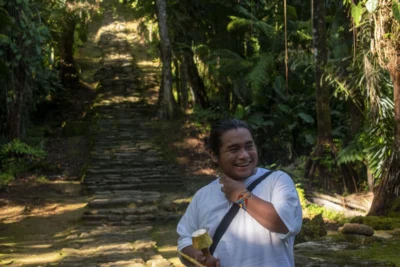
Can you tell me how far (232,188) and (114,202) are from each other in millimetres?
8846

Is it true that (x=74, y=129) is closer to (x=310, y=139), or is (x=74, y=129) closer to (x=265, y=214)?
(x=310, y=139)

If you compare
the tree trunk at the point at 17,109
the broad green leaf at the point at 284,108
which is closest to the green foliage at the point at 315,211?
the broad green leaf at the point at 284,108

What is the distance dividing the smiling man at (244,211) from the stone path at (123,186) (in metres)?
4.54

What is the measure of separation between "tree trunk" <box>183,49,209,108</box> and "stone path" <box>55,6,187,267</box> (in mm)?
1476

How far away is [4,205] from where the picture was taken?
10.8m

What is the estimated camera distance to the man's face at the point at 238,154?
2398 millimetres

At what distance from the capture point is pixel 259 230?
2250 millimetres

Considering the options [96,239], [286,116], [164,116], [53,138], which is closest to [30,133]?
[53,138]

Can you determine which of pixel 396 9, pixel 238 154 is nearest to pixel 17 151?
pixel 396 9

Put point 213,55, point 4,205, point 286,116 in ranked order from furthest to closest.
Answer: point 213,55 → point 286,116 → point 4,205

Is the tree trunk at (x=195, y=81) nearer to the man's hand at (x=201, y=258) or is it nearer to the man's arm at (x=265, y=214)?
the man's hand at (x=201, y=258)

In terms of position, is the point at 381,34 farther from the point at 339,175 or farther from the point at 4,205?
the point at 4,205

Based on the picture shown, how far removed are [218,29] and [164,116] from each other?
10.2 ft

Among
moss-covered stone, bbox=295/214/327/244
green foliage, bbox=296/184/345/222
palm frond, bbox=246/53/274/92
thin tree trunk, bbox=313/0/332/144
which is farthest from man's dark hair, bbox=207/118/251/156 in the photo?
palm frond, bbox=246/53/274/92
